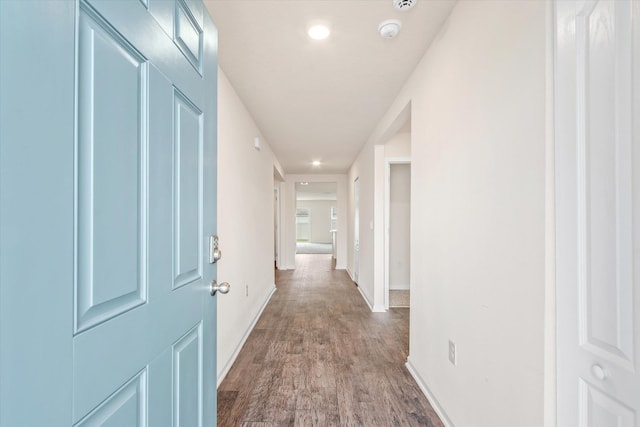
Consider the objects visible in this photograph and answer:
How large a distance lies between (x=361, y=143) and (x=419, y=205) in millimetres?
2508

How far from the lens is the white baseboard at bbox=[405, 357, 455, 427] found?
1.69 m

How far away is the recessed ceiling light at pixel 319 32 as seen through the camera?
1.74 metres

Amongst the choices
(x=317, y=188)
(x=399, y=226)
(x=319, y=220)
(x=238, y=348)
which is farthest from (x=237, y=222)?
(x=319, y=220)

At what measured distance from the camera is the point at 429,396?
192 centimetres

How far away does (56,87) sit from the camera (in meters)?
0.50

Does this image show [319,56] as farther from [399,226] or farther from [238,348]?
[399,226]

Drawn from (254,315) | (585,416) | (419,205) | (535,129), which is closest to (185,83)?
(535,129)

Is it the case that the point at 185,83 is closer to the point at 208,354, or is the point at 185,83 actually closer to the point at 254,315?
the point at 208,354

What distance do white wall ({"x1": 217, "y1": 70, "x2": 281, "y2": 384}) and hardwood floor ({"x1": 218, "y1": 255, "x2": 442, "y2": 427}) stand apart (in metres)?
0.23

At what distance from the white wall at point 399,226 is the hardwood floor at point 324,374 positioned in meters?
1.33

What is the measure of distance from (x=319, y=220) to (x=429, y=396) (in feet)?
42.8

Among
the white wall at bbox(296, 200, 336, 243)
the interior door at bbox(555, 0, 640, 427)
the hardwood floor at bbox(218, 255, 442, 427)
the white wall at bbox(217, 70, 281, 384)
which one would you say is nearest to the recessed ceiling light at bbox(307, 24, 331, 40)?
the white wall at bbox(217, 70, 281, 384)

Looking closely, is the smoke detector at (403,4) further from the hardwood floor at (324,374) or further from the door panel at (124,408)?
the hardwood floor at (324,374)

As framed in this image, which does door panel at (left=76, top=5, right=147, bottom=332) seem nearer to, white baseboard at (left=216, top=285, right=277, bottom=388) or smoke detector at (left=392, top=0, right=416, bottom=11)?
smoke detector at (left=392, top=0, right=416, bottom=11)
